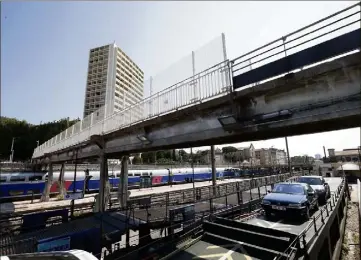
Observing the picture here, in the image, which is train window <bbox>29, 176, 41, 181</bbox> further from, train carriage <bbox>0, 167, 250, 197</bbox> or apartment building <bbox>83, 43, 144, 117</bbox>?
apartment building <bbox>83, 43, 144, 117</bbox>

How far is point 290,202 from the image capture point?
39.1 ft

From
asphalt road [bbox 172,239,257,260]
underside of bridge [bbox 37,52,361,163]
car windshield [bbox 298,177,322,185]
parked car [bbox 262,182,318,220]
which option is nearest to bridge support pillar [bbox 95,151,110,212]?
underside of bridge [bbox 37,52,361,163]

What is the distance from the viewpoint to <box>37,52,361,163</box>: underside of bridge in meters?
5.90

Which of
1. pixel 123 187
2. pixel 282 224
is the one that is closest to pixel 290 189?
pixel 282 224

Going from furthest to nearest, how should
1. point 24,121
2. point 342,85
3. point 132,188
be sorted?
point 24,121
point 132,188
point 342,85

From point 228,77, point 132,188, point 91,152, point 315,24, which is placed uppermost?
point 315,24

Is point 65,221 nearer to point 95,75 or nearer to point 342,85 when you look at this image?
point 342,85

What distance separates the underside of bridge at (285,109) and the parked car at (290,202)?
5.08 metres

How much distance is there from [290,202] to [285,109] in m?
7.16

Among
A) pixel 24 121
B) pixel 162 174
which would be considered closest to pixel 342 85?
pixel 162 174

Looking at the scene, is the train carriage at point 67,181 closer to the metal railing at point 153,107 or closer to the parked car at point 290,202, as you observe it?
the metal railing at point 153,107

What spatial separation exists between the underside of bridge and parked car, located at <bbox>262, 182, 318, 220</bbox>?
5081 millimetres

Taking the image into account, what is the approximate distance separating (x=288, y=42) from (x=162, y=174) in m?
46.9

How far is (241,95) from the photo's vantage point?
7.77 m
